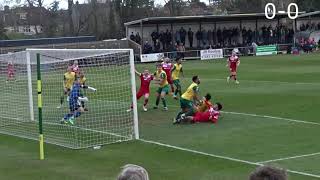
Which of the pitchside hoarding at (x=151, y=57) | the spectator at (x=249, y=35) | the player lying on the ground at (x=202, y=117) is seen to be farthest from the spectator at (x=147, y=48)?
the player lying on the ground at (x=202, y=117)

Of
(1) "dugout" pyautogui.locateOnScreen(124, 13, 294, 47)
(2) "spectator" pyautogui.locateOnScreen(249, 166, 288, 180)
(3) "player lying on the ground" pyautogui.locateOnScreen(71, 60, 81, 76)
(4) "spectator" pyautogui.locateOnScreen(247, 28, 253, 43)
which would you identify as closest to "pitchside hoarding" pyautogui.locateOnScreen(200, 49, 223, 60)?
(1) "dugout" pyautogui.locateOnScreen(124, 13, 294, 47)

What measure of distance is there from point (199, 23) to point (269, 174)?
64.1 meters

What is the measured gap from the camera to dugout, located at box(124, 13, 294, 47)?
212 feet

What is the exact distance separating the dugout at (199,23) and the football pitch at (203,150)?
4182 centimetres

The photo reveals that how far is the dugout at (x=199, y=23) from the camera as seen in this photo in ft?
212

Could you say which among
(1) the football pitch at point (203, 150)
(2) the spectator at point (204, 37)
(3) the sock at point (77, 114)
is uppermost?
(2) the spectator at point (204, 37)

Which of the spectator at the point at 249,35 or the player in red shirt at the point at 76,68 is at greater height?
the spectator at the point at 249,35

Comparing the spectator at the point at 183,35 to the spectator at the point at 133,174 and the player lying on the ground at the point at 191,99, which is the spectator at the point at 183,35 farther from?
the spectator at the point at 133,174

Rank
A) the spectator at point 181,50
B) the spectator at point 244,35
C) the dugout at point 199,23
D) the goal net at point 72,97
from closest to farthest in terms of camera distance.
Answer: the goal net at point 72,97 → the spectator at point 181,50 → the dugout at point 199,23 → the spectator at point 244,35

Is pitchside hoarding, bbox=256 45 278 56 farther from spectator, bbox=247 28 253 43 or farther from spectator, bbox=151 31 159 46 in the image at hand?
spectator, bbox=151 31 159 46

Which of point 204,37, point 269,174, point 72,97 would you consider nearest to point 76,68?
point 72,97

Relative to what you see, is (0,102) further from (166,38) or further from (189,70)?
(166,38)

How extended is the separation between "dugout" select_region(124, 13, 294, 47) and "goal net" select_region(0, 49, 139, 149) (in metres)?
39.7

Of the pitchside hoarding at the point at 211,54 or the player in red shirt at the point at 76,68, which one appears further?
the pitchside hoarding at the point at 211,54
